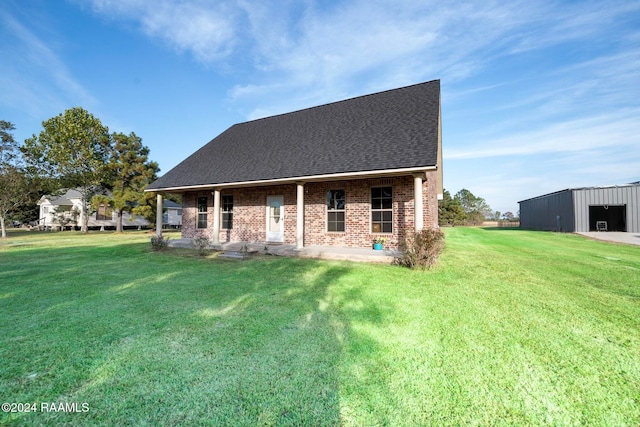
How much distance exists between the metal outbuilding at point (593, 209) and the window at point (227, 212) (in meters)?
26.0

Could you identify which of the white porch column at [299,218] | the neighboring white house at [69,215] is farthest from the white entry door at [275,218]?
the neighboring white house at [69,215]

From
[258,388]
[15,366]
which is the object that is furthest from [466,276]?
[15,366]

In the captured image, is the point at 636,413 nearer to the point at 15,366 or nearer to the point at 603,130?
the point at 15,366

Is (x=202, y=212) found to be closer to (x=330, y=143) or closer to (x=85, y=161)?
(x=330, y=143)

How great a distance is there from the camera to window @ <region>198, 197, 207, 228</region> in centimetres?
1419

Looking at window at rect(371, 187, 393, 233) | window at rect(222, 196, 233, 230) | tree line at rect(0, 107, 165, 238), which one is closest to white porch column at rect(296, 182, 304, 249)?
window at rect(371, 187, 393, 233)

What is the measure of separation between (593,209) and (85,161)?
48.5 metres

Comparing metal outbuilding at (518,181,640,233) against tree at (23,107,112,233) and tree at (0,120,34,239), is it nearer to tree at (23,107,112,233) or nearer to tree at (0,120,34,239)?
tree at (23,107,112,233)

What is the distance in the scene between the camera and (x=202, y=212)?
561 inches

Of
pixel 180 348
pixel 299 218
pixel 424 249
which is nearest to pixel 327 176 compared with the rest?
pixel 299 218

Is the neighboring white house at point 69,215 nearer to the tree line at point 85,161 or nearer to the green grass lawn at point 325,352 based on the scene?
the tree line at point 85,161

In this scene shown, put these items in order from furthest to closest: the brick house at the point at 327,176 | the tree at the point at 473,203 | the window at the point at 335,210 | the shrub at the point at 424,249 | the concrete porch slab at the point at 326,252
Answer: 1. the tree at the point at 473,203
2. the window at the point at 335,210
3. the brick house at the point at 327,176
4. the concrete porch slab at the point at 326,252
5. the shrub at the point at 424,249

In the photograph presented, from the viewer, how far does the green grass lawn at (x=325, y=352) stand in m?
2.07

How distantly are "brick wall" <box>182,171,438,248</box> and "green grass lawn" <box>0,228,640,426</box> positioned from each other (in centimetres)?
413
